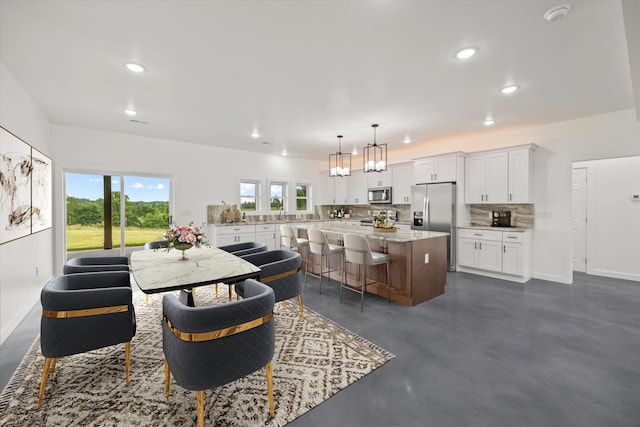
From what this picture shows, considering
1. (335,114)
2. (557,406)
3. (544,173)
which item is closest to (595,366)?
(557,406)

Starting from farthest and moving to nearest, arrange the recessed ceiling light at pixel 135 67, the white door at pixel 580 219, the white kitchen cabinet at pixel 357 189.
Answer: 1. the white kitchen cabinet at pixel 357 189
2. the white door at pixel 580 219
3. the recessed ceiling light at pixel 135 67

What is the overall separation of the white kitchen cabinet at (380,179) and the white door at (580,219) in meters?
3.62

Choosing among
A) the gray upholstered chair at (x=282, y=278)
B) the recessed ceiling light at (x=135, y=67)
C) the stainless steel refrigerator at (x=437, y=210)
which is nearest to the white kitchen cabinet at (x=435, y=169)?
the stainless steel refrigerator at (x=437, y=210)

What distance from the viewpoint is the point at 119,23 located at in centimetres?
207

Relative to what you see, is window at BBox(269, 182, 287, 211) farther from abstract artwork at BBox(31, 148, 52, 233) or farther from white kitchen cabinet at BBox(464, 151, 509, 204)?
white kitchen cabinet at BBox(464, 151, 509, 204)

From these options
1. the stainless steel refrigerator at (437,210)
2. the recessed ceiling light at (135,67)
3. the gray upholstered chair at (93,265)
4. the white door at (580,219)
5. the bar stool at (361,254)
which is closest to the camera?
the gray upholstered chair at (93,265)

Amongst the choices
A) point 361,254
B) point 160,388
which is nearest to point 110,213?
point 160,388

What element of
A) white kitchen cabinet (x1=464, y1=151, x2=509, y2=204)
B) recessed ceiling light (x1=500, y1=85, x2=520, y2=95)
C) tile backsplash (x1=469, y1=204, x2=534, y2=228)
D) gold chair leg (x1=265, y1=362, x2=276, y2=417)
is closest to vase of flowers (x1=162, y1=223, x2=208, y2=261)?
gold chair leg (x1=265, y1=362, x2=276, y2=417)

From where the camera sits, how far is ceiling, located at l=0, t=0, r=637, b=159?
6.46ft

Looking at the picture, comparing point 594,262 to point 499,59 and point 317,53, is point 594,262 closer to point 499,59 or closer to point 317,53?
point 499,59

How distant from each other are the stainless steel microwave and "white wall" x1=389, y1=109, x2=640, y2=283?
251 centimetres

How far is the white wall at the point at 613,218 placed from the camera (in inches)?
187

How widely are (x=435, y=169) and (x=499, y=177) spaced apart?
1.15m

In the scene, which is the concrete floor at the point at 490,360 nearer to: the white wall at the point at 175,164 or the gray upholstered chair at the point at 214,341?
the gray upholstered chair at the point at 214,341
